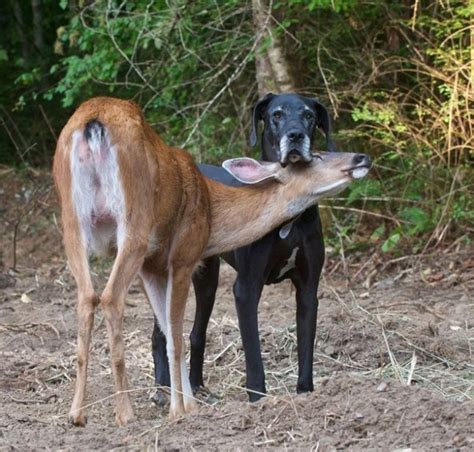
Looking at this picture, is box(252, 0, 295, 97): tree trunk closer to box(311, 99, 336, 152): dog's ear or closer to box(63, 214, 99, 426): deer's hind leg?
box(311, 99, 336, 152): dog's ear

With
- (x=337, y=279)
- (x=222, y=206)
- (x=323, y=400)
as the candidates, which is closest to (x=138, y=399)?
(x=222, y=206)

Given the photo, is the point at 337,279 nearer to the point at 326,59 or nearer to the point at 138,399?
the point at 326,59

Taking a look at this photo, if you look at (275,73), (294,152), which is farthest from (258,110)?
(275,73)

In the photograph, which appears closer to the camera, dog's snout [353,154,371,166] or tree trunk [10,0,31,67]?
dog's snout [353,154,371,166]

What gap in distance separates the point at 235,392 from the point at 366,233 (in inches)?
222

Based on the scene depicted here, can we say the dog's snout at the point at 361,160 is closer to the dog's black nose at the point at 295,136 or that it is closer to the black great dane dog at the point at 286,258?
the black great dane dog at the point at 286,258

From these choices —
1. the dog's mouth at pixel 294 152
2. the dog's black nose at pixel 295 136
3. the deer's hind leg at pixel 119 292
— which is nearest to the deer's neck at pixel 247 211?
the dog's mouth at pixel 294 152

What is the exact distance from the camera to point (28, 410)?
25.2 ft

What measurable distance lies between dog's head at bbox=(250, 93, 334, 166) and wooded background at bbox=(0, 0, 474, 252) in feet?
13.7

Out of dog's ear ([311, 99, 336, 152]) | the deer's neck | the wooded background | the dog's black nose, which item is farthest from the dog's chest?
the wooded background

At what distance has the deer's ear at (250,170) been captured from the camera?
24.5 ft

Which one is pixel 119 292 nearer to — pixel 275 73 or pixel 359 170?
pixel 359 170

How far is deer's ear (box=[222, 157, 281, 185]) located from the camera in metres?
7.45

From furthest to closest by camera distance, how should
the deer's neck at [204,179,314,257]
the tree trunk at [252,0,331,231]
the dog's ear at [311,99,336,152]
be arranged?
1. the tree trunk at [252,0,331,231]
2. the dog's ear at [311,99,336,152]
3. the deer's neck at [204,179,314,257]
